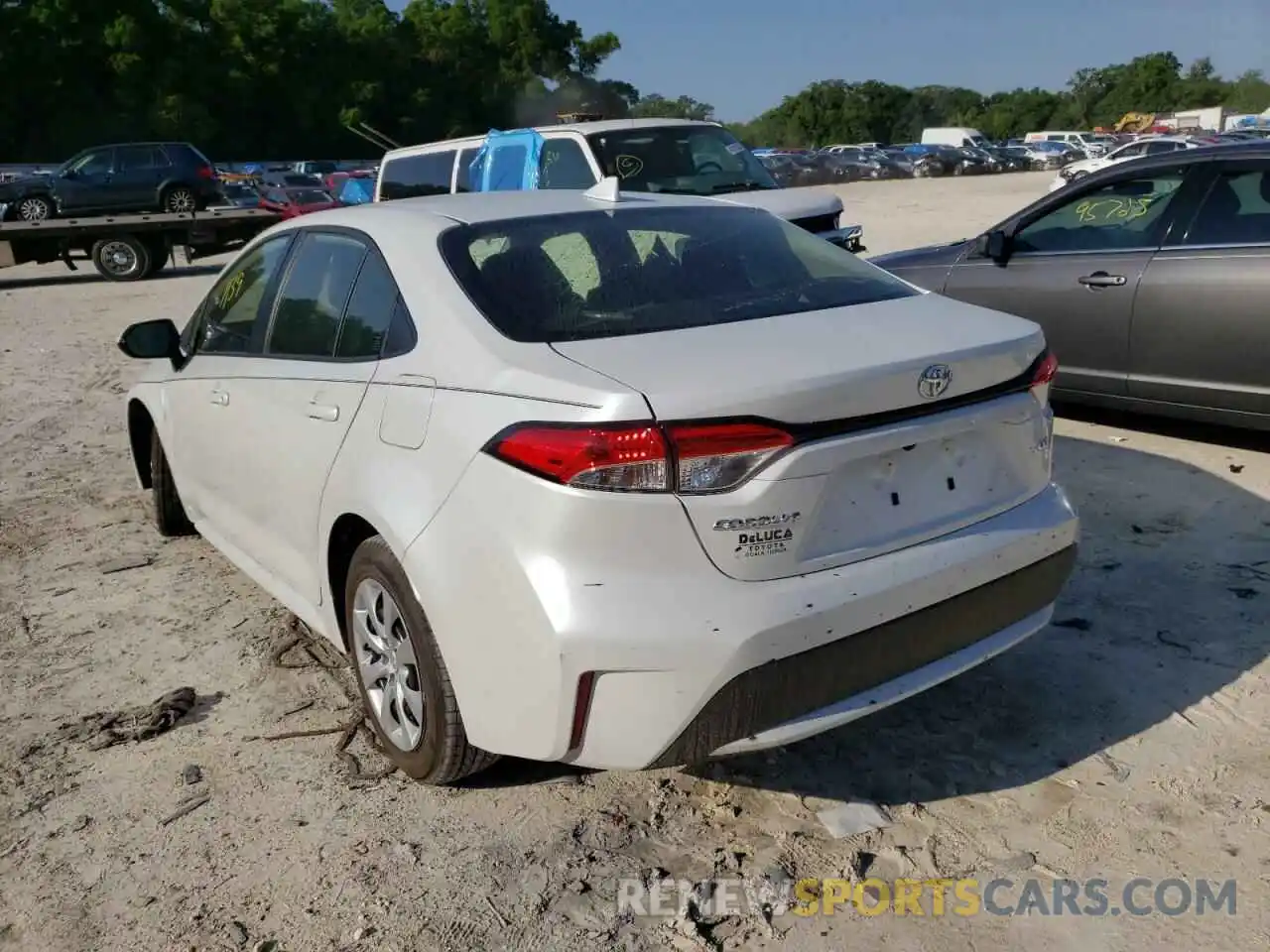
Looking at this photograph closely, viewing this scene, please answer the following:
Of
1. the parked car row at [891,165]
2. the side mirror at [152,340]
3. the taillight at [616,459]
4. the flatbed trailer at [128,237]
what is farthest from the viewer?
the parked car row at [891,165]

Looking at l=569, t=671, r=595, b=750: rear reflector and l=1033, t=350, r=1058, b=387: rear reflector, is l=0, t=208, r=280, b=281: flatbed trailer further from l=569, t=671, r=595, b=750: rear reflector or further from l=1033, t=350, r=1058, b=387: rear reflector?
l=569, t=671, r=595, b=750: rear reflector

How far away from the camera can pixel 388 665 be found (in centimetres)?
316

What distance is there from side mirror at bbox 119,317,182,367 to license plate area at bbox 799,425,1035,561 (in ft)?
9.79

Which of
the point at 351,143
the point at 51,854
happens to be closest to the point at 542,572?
the point at 51,854

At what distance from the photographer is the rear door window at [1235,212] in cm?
549

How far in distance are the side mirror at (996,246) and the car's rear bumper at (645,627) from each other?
13.3 ft

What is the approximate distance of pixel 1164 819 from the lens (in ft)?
9.43

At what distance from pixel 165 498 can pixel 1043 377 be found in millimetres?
3819

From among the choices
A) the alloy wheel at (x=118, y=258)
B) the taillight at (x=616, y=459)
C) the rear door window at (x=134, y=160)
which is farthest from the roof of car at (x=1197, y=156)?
the rear door window at (x=134, y=160)

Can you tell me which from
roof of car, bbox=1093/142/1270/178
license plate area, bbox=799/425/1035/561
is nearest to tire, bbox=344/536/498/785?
license plate area, bbox=799/425/1035/561

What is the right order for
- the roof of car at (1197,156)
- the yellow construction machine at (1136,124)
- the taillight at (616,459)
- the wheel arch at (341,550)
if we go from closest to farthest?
the taillight at (616,459) → the wheel arch at (341,550) → the roof of car at (1197,156) → the yellow construction machine at (1136,124)

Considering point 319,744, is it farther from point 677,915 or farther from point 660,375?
point 660,375

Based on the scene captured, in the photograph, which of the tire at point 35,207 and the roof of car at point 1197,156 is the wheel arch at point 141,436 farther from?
the tire at point 35,207

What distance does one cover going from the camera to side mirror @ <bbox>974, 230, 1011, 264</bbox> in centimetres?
644
